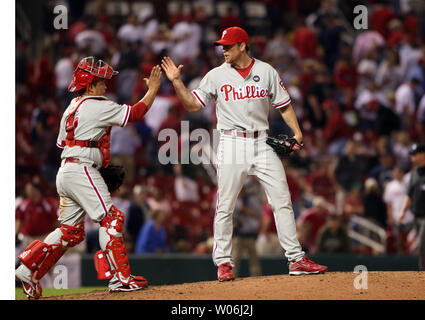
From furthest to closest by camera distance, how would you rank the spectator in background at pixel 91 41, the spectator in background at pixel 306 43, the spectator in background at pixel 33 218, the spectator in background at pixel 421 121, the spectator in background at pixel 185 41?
the spectator in background at pixel 306 43 < the spectator in background at pixel 185 41 < the spectator in background at pixel 91 41 < the spectator in background at pixel 421 121 < the spectator in background at pixel 33 218

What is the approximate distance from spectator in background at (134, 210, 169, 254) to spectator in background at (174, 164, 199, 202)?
3.70ft

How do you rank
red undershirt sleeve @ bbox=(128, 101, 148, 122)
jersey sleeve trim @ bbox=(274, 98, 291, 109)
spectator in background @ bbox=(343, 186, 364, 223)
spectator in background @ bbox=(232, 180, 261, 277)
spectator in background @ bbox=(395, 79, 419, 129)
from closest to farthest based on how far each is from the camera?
red undershirt sleeve @ bbox=(128, 101, 148, 122) < jersey sleeve trim @ bbox=(274, 98, 291, 109) < spectator in background @ bbox=(232, 180, 261, 277) < spectator in background @ bbox=(343, 186, 364, 223) < spectator in background @ bbox=(395, 79, 419, 129)

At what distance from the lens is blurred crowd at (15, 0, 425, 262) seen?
1274 centimetres

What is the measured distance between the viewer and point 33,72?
1598 centimetres

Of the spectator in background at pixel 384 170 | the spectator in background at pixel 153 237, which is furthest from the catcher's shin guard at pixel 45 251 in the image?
the spectator in background at pixel 384 170

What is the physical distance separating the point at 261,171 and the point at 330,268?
4.61 metres

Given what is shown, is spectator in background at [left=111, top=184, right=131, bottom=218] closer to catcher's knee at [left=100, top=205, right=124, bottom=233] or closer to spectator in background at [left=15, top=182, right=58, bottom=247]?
spectator in background at [left=15, top=182, right=58, bottom=247]

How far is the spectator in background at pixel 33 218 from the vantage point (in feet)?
38.8

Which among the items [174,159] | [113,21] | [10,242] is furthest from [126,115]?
[113,21]

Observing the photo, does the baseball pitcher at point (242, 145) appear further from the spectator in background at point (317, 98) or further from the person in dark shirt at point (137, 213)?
the spectator in background at point (317, 98)

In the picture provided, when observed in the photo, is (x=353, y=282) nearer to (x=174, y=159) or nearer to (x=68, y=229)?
(x=68, y=229)

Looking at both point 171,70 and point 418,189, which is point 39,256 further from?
point 418,189

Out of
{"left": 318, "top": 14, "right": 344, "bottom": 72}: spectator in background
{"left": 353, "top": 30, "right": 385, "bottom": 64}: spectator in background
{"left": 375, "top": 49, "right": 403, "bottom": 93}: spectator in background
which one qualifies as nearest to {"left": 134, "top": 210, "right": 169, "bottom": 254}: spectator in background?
{"left": 375, "top": 49, "right": 403, "bottom": 93}: spectator in background

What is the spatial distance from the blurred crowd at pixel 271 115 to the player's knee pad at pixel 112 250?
4.78 meters
